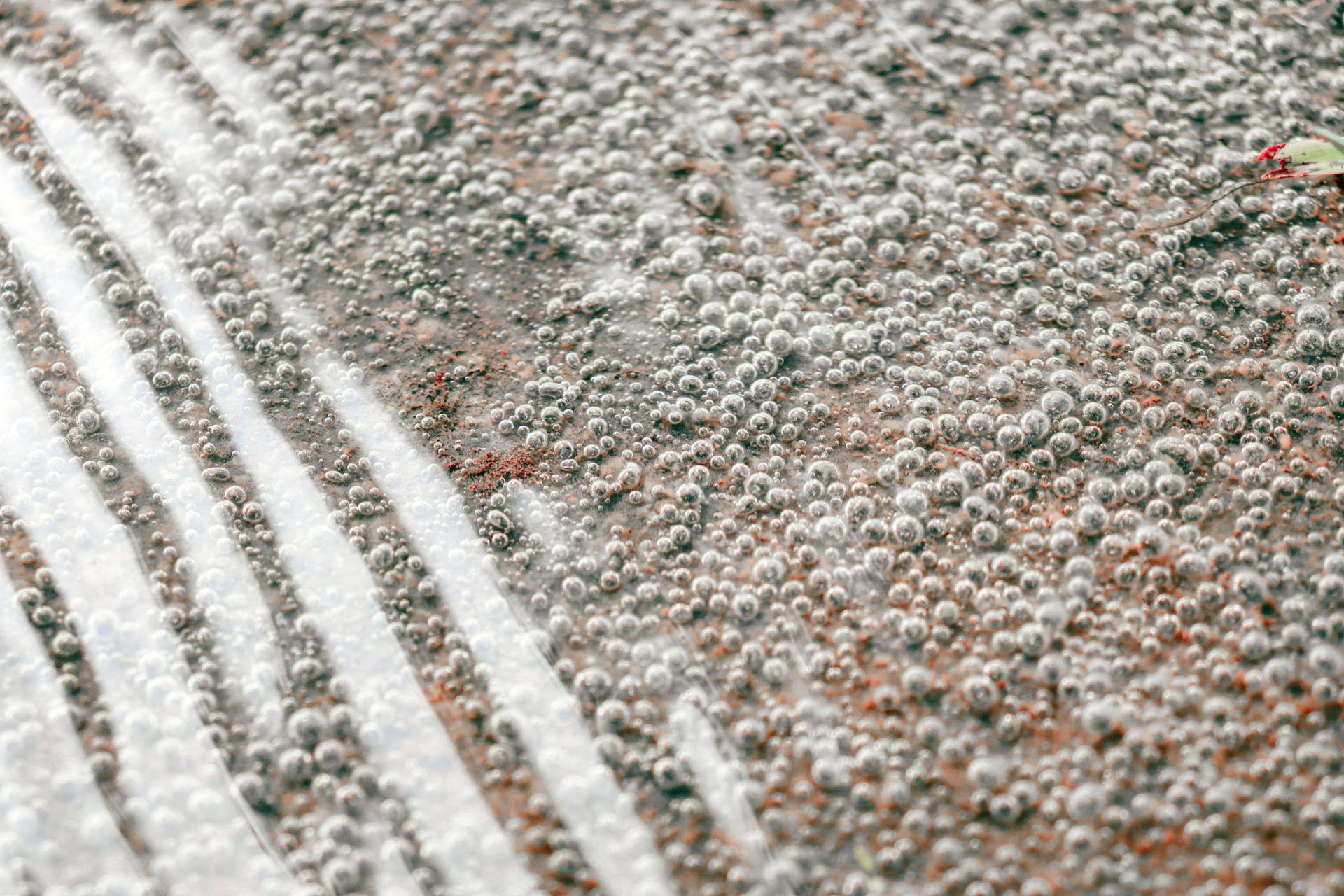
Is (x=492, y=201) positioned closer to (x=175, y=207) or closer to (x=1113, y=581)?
(x=175, y=207)

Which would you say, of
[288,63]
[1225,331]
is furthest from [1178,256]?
[288,63]

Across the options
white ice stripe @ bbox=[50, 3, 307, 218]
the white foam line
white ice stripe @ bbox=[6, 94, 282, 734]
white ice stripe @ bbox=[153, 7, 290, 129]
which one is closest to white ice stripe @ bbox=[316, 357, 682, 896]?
the white foam line

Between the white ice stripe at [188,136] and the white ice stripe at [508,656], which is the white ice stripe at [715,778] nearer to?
the white ice stripe at [508,656]

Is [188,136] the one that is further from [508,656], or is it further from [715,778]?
[715,778]

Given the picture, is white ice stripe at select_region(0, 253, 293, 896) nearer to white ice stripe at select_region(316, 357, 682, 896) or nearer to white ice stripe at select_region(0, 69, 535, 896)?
white ice stripe at select_region(0, 69, 535, 896)

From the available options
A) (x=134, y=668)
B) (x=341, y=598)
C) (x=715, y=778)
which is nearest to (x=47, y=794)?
(x=134, y=668)

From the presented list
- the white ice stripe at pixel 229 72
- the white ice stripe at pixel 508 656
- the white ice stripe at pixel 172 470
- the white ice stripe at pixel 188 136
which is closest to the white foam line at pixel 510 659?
the white ice stripe at pixel 508 656
